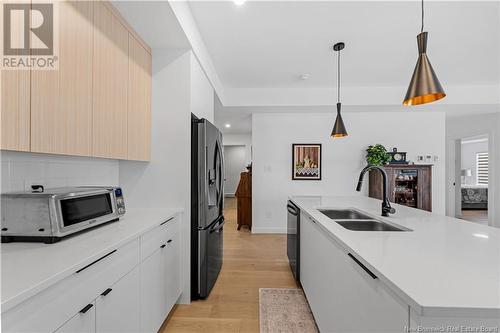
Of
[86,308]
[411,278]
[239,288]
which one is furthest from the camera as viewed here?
[239,288]

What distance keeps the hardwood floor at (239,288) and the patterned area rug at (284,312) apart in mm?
73

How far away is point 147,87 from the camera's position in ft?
7.27

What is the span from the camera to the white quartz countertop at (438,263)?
2.10 ft

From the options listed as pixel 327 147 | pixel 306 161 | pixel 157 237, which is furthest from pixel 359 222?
pixel 327 147

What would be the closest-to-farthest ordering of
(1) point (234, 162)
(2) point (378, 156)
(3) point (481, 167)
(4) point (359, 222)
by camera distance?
(4) point (359, 222), (2) point (378, 156), (3) point (481, 167), (1) point (234, 162)

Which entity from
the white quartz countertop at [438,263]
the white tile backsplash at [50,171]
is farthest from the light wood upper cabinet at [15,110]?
the white quartz countertop at [438,263]

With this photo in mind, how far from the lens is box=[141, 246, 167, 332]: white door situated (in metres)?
1.49

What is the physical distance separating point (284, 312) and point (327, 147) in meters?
3.47

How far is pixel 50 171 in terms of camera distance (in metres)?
1.59

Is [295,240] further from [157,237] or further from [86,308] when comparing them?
[86,308]

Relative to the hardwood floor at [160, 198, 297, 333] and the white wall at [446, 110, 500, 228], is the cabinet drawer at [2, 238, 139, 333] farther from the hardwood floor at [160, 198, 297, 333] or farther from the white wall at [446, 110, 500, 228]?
the white wall at [446, 110, 500, 228]

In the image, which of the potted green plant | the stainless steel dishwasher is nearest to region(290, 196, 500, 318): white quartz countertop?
the stainless steel dishwasher

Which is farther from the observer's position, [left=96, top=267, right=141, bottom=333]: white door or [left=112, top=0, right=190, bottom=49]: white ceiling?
[left=112, top=0, right=190, bottom=49]: white ceiling

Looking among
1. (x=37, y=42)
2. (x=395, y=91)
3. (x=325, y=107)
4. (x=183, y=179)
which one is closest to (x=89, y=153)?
(x=37, y=42)
